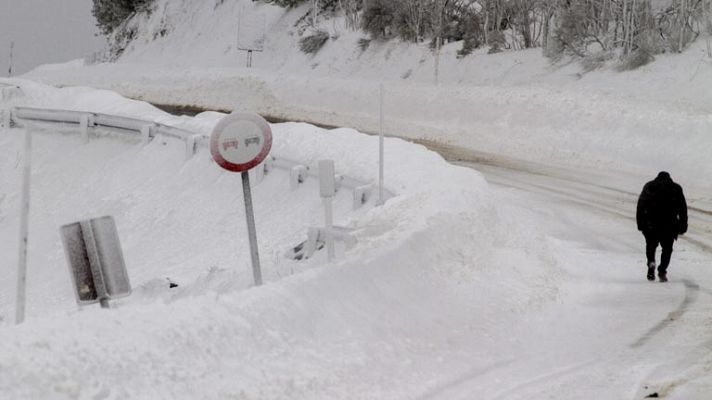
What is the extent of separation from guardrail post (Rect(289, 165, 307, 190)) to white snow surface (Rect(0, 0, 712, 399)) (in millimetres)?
187

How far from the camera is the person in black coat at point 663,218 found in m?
11.0

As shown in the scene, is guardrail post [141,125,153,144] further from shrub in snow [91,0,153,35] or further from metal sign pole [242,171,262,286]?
shrub in snow [91,0,153,35]

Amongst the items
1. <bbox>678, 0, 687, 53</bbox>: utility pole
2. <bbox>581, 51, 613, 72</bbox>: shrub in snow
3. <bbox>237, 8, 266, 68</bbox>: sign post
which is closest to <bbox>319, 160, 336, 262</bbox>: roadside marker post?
<bbox>678, 0, 687, 53</bbox>: utility pole

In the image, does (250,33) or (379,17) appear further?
(250,33)

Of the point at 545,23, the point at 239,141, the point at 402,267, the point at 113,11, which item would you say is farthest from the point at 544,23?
the point at 113,11

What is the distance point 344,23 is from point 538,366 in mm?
46678

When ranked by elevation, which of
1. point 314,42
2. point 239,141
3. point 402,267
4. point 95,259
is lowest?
point 314,42

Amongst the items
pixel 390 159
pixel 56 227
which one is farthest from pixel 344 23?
pixel 390 159

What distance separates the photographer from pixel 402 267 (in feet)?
29.2

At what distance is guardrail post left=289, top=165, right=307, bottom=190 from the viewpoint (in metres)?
15.9

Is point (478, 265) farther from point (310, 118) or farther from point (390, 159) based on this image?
point (310, 118)

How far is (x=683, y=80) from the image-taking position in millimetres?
27453

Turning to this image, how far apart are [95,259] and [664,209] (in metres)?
7.02

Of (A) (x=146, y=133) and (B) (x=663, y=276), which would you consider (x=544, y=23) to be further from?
(B) (x=663, y=276)
